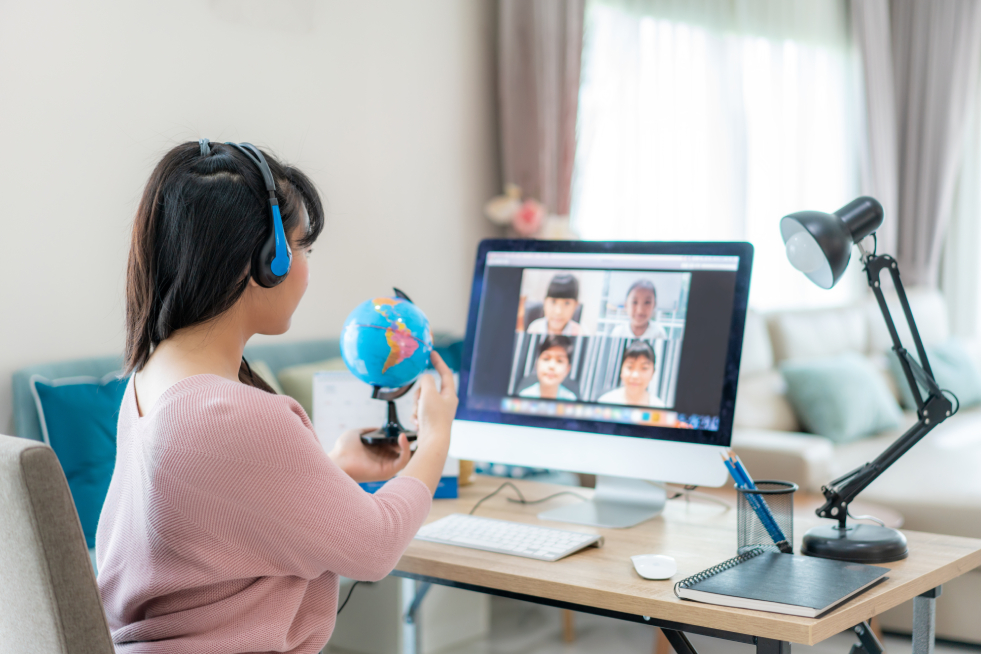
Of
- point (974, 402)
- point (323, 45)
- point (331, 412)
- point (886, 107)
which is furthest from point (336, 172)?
point (886, 107)

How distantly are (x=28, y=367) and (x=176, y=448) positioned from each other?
4.86ft

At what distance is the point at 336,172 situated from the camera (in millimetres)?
Result: 2986

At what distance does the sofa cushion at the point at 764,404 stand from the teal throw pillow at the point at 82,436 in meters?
1.98

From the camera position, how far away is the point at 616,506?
158 centimetres

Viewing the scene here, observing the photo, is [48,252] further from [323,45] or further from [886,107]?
[886,107]

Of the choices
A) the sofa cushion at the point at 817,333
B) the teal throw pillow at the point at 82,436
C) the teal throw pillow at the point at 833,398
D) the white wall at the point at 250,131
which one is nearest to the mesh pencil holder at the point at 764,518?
the teal throw pillow at the point at 82,436

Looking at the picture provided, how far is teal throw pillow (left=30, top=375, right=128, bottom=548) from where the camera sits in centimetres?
204

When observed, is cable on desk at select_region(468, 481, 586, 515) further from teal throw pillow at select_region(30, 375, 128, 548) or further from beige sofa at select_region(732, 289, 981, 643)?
beige sofa at select_region(732, 289, 981, 643)

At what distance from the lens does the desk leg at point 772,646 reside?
104cm

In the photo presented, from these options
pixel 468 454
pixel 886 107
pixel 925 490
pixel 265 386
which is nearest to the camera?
pixel 265 386

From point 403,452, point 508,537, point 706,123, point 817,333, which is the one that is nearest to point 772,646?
point 508,537

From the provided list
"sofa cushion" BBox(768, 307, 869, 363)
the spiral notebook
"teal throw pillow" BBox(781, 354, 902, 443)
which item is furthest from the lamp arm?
"sofa cushion" BBox(768, 307, 869, 363)

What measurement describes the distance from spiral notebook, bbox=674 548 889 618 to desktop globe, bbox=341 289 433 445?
0.47 m

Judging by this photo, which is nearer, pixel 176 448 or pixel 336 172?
pixel 176 448
